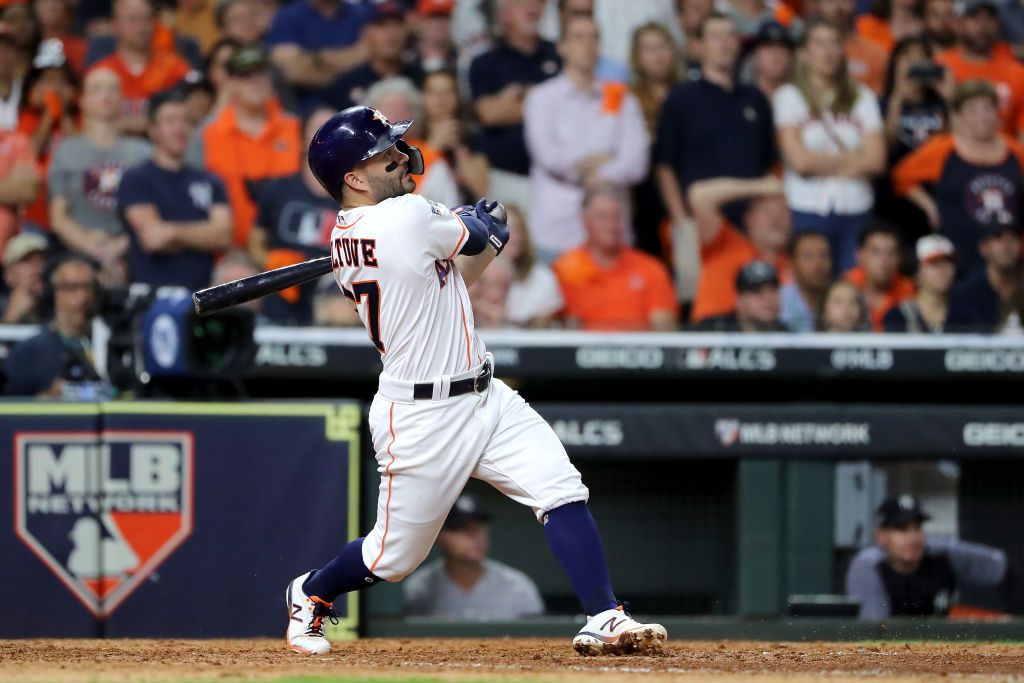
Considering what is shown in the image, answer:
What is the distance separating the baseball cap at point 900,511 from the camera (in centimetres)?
686

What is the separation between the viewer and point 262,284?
4938 mm

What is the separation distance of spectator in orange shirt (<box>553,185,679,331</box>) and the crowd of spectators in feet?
0.04

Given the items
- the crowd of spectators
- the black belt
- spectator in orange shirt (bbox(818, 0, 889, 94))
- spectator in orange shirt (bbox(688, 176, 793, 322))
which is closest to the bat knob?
the black belt

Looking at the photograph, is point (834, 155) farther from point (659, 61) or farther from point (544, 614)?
point (544, 614)

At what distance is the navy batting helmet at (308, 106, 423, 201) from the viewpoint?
460 centimetres

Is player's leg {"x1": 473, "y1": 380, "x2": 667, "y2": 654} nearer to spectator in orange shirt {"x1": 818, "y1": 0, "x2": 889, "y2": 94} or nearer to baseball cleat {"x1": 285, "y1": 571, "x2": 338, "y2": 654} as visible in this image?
baseball cleat {"x1": 285, "y1": 571, "x2": 338, "y2": 654}

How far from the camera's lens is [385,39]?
8.72m

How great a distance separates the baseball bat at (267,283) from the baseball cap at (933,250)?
3.96 m

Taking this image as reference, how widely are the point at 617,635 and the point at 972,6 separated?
649cm

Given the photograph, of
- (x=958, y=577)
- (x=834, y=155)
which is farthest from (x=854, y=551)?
(x=834, y=155)

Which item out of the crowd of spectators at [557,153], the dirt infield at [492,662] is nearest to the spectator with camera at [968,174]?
the crowd of spectators at [557,153]

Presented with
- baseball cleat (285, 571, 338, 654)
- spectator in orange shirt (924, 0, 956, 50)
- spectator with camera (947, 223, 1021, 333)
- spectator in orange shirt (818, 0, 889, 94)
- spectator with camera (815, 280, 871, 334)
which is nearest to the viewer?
baseball cleat (285, 571, 338, 654)

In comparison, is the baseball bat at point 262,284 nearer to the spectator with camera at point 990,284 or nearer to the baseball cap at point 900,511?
the baseball cap at point 900,511

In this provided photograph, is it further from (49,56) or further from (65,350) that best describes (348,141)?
(49,56)
